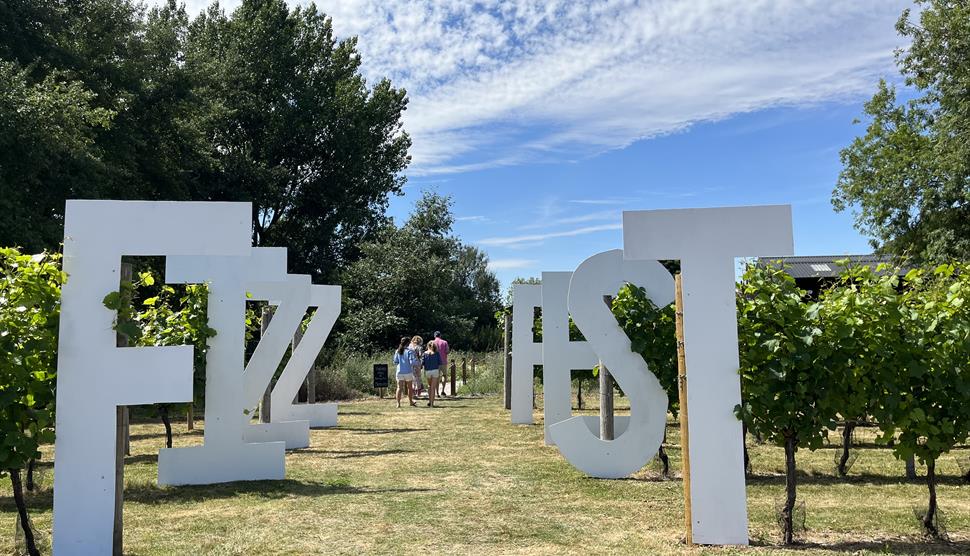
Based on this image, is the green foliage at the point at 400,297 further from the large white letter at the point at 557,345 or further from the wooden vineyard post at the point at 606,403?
the wooden vineyard post at the point at 606,403

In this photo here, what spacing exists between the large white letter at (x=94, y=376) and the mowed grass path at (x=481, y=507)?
537 millimetres

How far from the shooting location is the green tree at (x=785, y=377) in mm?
5176

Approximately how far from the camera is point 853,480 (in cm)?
783

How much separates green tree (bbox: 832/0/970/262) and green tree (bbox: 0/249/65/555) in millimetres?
19818

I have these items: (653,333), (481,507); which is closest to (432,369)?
(653,333)

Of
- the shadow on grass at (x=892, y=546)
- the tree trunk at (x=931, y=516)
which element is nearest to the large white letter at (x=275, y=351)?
the shadow on grass at (x=892, y=546)

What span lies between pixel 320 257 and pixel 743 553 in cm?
2749

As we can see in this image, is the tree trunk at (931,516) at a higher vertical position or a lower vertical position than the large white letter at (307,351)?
lower

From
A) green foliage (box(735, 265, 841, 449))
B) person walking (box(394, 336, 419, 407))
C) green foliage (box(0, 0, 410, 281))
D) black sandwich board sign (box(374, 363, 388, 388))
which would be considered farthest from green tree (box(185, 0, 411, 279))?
green foliage (box(735, 265, 841, 449))

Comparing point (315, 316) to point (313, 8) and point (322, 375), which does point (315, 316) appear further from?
point (313, 8)

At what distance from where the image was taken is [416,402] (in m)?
17.9

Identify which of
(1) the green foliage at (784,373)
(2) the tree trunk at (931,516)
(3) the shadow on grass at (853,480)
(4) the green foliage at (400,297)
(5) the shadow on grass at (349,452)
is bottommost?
(3) the shadow on grass at (853,480)

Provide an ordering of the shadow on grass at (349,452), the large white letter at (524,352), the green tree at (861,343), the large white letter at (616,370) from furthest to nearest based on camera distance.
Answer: the large white letter at (524,352) → the shadow on grass at (349,452) → the large white letter at (616,370) → the green tree at (861,343)

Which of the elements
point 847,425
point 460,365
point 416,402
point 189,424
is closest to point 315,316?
point 189,424
